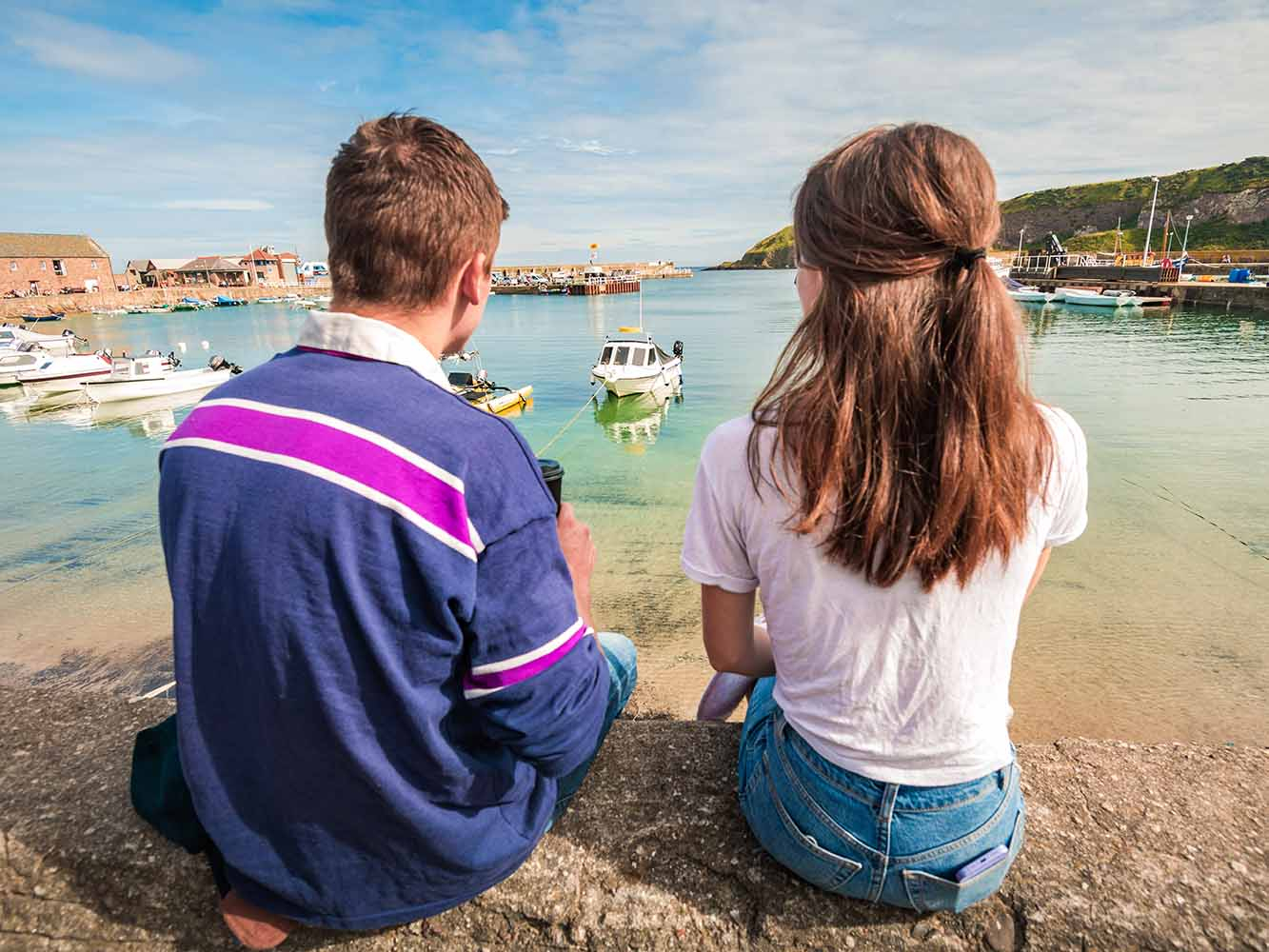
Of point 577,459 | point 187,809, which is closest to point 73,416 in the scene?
point 577,459

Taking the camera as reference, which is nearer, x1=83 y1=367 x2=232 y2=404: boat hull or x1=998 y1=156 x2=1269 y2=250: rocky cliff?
x1=83 y1=367 x2=232 y2=404: boat hull

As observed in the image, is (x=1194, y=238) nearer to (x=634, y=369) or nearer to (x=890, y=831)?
(x=634, y=369)

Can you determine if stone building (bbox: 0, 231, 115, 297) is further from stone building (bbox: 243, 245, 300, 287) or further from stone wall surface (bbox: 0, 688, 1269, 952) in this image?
stone wall surface (bbox: 0, 688, 1269, 952)

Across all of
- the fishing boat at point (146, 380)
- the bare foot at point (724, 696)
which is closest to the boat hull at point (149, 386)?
the fishing boat at point (146, 380)

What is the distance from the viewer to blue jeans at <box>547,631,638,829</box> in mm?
1707

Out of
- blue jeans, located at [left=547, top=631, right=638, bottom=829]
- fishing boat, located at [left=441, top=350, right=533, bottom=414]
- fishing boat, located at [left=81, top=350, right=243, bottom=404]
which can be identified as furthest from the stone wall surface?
fishing boat, located at [left=81, top=350, right=243, bottom=404]

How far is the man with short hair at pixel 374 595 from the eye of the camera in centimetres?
102

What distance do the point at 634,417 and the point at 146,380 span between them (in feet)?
59.2

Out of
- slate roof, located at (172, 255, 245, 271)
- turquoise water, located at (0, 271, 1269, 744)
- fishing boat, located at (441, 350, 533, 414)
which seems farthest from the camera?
slate roof, located at (172, 255, 245, 271)

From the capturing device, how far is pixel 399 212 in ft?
3.92

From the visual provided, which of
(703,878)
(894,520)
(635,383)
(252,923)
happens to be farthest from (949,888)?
(635,383)

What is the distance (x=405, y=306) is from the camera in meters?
1.25

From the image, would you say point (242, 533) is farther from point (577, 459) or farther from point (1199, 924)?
point (577, 459)

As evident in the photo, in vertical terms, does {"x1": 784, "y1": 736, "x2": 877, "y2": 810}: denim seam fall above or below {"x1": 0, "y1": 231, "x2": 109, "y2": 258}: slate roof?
below
